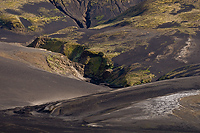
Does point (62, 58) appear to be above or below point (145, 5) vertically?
below

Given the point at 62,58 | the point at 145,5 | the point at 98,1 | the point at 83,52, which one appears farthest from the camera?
the point at 98,1

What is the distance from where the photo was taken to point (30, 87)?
17422mm

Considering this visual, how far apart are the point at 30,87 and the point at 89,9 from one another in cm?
7164

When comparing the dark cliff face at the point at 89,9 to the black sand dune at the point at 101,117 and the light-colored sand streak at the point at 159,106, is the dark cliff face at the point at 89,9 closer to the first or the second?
the black sand dune at the point at 101,117

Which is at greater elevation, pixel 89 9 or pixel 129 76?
pixel 89 9

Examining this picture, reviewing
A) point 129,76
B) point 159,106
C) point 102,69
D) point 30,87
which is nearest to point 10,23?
point 102,69

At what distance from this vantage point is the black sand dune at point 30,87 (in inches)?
603

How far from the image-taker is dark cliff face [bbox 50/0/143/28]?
80.8m

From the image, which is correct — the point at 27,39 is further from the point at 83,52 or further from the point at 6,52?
the point at 6,52

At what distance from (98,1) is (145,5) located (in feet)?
97.2

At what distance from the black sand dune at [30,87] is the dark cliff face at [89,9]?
58.9m

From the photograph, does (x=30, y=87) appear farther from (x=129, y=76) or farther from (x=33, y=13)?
→ (x=33, y=13)

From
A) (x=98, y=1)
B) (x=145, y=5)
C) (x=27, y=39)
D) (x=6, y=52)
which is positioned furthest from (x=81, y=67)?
(x=98, y=1)

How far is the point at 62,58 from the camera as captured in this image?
2900cm
